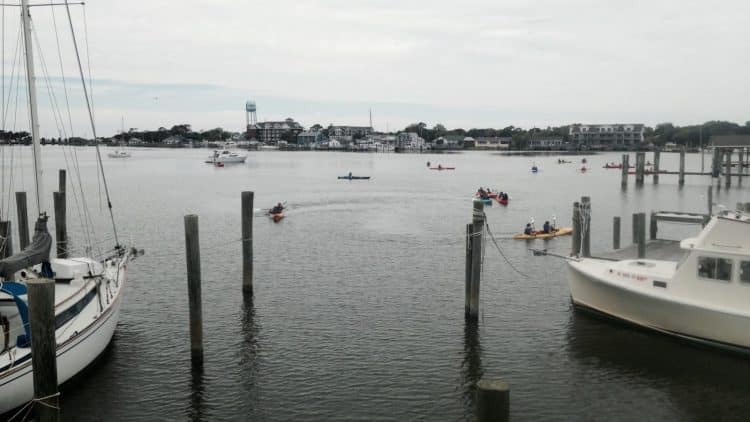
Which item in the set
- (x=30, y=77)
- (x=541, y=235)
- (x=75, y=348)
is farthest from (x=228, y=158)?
(x=75, y=348)

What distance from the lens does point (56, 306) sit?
19.8m

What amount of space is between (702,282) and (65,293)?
22863 millimetres

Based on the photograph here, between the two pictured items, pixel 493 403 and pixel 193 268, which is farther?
pixel 193 268

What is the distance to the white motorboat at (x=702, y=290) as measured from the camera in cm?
2183

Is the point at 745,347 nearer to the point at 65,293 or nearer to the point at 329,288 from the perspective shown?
the point at 329,288

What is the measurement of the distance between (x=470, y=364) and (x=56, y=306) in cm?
1411

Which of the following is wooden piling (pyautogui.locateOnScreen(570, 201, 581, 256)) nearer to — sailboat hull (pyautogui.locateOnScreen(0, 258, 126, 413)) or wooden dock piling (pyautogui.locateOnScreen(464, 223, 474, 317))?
wooden dock piling (pyautogui.locateOnScreen(464, 223, 474, 317))

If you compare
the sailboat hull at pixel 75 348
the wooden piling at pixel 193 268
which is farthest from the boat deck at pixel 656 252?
the sailboat hull at pixel 75 348

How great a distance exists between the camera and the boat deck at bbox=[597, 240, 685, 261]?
3142 centimetres

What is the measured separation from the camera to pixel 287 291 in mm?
31328

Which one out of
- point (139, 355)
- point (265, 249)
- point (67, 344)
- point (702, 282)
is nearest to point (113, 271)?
point (139, 355)

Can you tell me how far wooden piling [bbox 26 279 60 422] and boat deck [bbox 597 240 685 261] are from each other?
25.7 metres

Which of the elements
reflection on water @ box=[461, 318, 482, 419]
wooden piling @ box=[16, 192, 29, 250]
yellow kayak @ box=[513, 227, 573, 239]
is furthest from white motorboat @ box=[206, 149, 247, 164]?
reflection on water @ box=[461, 318, 482, 419]

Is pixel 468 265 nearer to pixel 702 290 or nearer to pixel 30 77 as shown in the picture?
pixel 702 290
